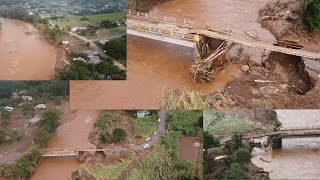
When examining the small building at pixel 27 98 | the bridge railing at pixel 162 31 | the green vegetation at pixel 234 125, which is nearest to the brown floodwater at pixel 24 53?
the small building at pixel 27 98

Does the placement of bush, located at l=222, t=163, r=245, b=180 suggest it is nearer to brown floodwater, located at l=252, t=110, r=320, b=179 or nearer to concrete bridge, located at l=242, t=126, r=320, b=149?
brown floodwater, located at l=252, t=110, r=320, b=179

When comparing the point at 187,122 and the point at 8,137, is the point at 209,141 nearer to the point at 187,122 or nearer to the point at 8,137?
the point at 187,122

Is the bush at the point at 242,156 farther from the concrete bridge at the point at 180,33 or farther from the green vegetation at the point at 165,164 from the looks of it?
the concrete bridge at the point at 180,33

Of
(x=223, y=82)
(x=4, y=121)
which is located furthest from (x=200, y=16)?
(x=4, y=121)

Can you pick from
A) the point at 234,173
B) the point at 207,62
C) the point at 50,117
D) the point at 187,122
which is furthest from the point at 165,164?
the point at 207,62

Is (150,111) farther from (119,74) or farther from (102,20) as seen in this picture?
(102,20)
